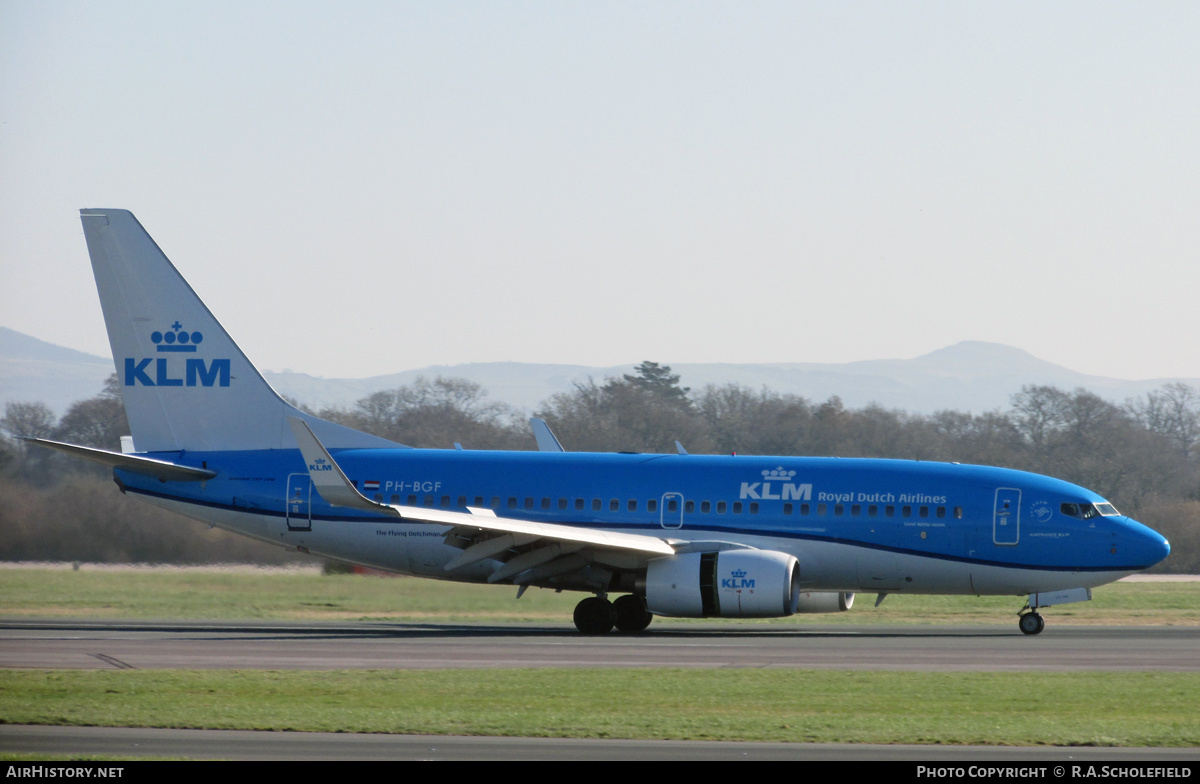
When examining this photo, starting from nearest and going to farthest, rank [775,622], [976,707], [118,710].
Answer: [118,710] → [976,707] → [775,622]

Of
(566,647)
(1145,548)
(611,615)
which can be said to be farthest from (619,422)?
(566,647)

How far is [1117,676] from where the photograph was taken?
1959cm

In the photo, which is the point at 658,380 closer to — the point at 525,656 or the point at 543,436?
the point at 543,436

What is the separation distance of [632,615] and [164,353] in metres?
12.1

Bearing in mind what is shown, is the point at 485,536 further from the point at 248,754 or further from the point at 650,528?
the point at 248,754

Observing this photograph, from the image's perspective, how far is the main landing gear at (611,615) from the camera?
2817cm

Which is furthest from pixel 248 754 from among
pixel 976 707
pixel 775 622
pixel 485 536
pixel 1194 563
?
pixel 1194 563

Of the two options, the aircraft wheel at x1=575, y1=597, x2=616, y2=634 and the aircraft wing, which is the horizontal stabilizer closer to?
the aircraft wing

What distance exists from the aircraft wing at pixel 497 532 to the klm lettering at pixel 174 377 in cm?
571

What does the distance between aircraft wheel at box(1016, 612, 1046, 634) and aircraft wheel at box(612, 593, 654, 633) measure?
7497 mm

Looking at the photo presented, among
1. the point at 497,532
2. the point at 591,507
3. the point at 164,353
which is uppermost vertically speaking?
the point at 164,353

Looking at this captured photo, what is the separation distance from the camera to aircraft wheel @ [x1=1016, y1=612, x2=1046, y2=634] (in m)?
28.3

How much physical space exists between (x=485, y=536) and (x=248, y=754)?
14.9m

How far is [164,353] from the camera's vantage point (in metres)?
31.6
